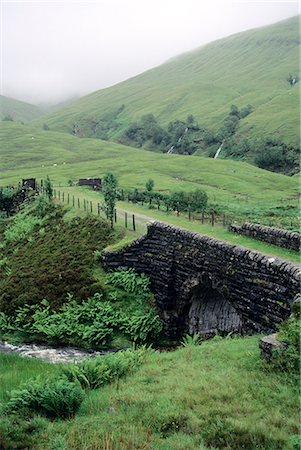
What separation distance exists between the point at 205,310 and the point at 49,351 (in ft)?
28.1

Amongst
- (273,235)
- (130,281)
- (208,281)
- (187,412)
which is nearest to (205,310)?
(208,281)

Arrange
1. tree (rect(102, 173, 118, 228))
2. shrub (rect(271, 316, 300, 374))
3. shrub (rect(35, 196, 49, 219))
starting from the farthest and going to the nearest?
shrub (rect(35, 196, 49, 219)) → tree (rect(102, 173, 118, 228)) → shrub (rect(271, 316, 300, 374))

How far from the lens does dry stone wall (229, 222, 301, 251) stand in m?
22.4

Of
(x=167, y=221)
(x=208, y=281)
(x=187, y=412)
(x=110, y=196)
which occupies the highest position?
(x=110, y=196)

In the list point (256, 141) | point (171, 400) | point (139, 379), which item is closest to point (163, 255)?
point (139, 379)

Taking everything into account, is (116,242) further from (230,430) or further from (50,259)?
(230,430)

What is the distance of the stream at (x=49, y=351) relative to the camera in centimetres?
2232

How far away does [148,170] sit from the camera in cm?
9744

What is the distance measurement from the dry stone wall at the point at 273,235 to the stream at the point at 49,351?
10200mm

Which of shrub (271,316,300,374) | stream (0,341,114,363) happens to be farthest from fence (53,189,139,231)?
shrub (271,316,300,374)

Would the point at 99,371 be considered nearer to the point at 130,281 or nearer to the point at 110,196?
the point at 130,281

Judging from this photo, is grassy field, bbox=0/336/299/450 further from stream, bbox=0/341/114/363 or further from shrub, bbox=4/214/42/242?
shrub, bbox=4/214/42/242

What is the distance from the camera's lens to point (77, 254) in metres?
32.7

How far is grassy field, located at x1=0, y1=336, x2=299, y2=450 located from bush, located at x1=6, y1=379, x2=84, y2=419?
30 cm
